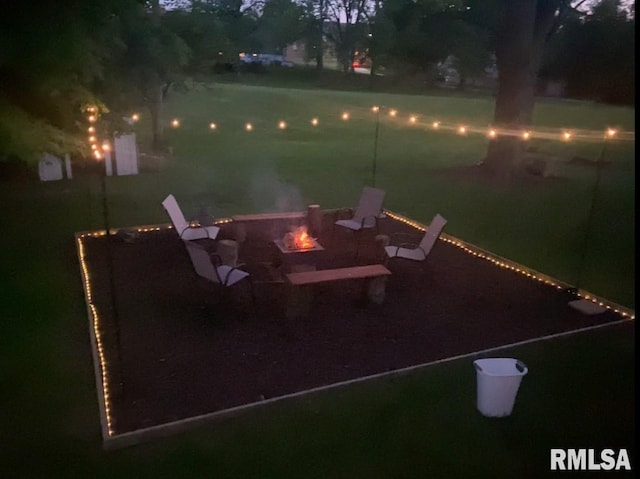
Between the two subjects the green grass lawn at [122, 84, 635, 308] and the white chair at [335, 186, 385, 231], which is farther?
the green grass lawn at [122, 84, 635, 308]

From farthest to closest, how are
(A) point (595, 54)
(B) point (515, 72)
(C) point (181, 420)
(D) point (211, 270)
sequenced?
(A) point (595, 54), (B) point (515, 72), (D) point (211, 270), (C) point (181, 420)

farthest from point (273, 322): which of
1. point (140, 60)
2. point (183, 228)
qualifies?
point (140, 60)

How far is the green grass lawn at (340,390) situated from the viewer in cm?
404

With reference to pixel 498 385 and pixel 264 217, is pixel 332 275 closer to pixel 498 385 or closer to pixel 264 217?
pixel 498 385

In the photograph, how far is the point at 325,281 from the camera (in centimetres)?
639

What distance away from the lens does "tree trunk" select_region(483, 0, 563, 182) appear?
14.6 m

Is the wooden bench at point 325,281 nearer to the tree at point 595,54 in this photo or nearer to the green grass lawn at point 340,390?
the green grass lawn at point 340,390

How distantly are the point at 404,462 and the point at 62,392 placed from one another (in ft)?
9.59

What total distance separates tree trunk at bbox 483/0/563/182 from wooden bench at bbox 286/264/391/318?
942cm

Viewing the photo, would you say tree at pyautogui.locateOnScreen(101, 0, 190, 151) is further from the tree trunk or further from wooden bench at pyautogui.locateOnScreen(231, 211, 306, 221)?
the tree trunk

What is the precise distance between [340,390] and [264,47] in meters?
25.5

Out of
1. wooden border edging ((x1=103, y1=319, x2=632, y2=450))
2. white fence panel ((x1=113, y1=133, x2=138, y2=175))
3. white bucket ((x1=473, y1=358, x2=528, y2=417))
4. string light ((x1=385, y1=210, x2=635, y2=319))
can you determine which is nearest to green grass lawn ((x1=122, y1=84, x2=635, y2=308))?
string light ((x1=385, y1=210, x2=635, y2=319))

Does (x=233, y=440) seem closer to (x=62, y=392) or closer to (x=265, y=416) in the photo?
(x=265, y=416)

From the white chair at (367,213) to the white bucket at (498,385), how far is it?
15.2 ft
